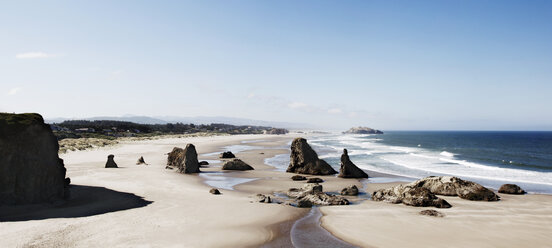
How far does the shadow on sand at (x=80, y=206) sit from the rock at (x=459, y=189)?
17432 mm

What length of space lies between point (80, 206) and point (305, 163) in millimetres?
19671

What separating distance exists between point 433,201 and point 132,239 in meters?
14.8

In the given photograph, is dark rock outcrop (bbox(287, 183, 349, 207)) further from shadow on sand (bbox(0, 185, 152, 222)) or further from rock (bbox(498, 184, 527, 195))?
rock (bbox(498, 184, 527, 195))

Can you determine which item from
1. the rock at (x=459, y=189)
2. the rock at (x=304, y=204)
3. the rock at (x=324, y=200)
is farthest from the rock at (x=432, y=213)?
the rock at (x=304, y=204)

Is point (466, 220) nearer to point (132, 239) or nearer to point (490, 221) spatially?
point (490, 221)

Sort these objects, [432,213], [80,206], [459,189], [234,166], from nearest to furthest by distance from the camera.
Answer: [432,213]
[80,206]
[459,189]
[234,166]

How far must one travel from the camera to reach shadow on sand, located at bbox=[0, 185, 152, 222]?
13531 mm

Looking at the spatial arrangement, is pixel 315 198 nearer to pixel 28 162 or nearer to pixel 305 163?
pixel 305 163

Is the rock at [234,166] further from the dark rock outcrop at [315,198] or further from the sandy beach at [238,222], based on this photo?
the dark rock outcrop at [315,198]

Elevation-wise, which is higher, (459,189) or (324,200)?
(459,189)

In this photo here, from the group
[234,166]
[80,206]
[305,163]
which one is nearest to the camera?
[80,206]

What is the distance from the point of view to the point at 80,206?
1545 centimetres

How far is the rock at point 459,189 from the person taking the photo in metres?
19.1

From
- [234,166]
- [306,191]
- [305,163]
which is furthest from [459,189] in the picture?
[234,166]
